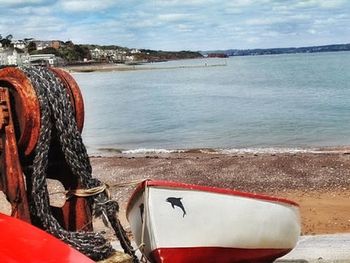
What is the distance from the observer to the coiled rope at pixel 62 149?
4.25m

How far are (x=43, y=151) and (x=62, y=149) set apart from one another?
16 cm

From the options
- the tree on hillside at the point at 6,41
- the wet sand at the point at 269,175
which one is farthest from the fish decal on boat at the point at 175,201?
the tree on hillside at the point at 6,41

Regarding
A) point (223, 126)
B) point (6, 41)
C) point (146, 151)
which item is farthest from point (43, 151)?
point (6, 41)

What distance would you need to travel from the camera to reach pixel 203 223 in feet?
17.8

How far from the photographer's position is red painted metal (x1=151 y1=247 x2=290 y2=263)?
5.32 metres

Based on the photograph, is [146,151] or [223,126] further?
[223,126]

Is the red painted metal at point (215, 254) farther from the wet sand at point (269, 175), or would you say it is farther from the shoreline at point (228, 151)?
the shoreline at point (228, 151)

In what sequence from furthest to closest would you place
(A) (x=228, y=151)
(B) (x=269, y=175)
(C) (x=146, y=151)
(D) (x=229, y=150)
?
(C) (x=146, y=151)
(D) (x=229, y=150)
(A) (x=228, y=151)
(B) (x=269, y=175)

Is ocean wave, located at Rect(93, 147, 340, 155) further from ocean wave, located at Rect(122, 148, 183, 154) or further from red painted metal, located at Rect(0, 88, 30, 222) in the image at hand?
red painted metal, located at Rect(0, 88, 30, 222)

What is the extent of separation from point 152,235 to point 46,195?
1.25m

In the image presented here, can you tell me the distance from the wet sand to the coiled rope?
5.74 metres

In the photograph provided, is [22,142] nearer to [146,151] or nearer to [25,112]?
[25,112]

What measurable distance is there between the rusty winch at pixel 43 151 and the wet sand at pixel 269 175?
5.63m

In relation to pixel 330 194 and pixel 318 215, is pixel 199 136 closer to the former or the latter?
pixel 330 194
